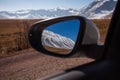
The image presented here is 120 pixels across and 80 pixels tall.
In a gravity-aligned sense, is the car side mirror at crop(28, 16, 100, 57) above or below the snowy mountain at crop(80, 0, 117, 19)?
above

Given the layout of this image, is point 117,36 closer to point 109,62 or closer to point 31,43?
point 109,62

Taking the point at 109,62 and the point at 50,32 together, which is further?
the point at 50,32

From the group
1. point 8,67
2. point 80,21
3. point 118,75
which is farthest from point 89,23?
point 8,67

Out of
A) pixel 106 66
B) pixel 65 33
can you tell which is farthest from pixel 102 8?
pixel 106 66

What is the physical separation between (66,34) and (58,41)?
23 centimetres

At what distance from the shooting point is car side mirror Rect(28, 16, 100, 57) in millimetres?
1888

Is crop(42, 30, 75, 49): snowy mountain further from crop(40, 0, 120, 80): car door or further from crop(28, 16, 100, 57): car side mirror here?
crop(40, 0, 120, 80): car door

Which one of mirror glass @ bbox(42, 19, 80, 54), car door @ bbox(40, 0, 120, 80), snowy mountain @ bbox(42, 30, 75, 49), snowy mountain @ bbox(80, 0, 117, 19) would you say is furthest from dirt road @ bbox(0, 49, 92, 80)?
car door @ bbox(40, 0, 120, 80)

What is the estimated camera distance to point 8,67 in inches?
395

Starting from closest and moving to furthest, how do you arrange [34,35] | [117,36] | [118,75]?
[118,75] → [117,36] → [34,35]

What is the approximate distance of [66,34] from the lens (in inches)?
81.7

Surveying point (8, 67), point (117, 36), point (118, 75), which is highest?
point (117, 36)

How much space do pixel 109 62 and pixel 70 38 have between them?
0.44 metres

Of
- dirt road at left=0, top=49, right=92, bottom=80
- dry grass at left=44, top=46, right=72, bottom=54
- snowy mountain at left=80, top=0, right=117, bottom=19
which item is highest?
dry grass at left=44, top=46, right=72, bottom=54
